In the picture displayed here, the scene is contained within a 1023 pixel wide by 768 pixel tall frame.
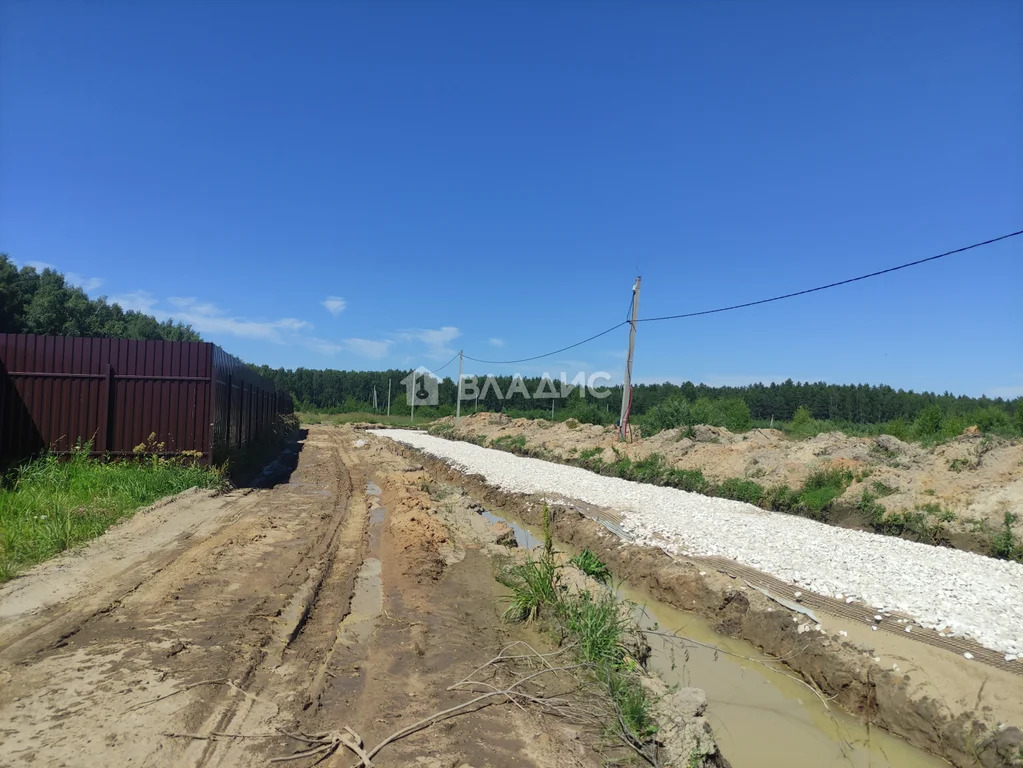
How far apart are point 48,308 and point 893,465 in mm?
41732


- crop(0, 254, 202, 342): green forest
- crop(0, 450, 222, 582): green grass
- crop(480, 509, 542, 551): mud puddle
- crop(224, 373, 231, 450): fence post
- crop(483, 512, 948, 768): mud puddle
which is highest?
crop(0, 254, 202, 342): green forest

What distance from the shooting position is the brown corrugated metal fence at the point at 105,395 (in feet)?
40.6

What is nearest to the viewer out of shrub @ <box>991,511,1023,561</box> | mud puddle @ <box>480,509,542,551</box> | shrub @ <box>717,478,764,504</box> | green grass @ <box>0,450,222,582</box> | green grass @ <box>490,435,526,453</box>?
green grass @ <box>0,450,222,582</box>

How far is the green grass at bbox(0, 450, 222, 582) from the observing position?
23.9 feet

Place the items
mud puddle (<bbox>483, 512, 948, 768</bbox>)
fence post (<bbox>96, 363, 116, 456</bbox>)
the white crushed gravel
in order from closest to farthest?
1. mud puddle (<bbox>483, 512, 948, 768</bbox>)
2. the white crushed gravel
3. fence post (<bbox>96, 363, 116, 456</bbox>)

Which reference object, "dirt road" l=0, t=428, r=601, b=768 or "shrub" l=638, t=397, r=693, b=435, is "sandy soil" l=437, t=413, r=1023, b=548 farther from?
"dirt road" l=0, t=428, r=601, b=768

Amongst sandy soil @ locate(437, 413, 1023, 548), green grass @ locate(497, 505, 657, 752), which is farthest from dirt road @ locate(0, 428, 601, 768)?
sandy soil @ locate(437, 413, 1023, 548)

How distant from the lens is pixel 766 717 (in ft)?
18.3

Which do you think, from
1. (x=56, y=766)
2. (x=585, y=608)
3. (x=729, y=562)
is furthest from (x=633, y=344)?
(x=56, y=766)

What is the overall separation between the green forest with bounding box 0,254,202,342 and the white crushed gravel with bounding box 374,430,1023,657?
2451 centimetres

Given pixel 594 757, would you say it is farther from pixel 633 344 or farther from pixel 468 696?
pixel 633 344

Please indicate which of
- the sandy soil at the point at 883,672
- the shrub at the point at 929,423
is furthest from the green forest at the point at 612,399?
the sandy soil at the point at 883,672

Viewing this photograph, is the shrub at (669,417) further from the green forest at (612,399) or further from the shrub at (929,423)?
the shrub at (929,423)

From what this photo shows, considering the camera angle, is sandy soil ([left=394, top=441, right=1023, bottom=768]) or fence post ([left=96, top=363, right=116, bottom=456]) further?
fence post ([left=96, top=363, right=116, bottom=456])
